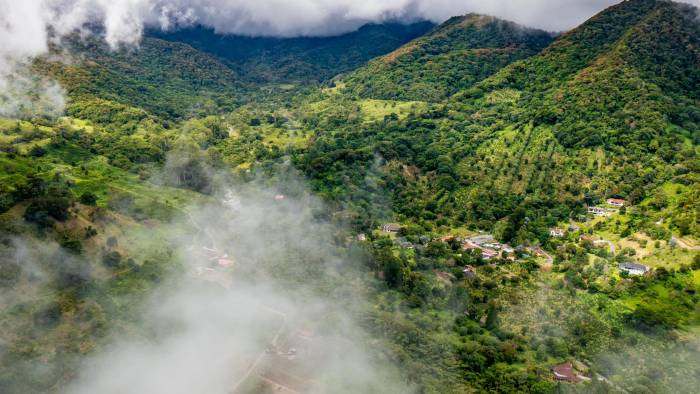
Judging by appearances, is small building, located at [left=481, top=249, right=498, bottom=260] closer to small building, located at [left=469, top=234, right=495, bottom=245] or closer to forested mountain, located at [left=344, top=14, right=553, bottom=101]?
small building, located at [left=469, top=234, right=495, bottom=245]

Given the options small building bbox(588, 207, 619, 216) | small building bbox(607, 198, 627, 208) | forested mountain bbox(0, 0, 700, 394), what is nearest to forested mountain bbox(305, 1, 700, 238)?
forested mountain bbox(0, 0, 700, 394)

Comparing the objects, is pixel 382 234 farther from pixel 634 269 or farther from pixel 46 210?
pixel 46 210

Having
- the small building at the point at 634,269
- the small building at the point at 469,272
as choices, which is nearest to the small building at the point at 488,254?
the small building at the point at 469,272

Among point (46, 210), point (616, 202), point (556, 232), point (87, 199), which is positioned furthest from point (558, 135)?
point (46, 210)

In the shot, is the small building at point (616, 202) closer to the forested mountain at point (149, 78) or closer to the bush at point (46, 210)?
the bush at point (46, 210)

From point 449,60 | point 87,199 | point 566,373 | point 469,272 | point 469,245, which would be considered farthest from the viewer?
point 449,60

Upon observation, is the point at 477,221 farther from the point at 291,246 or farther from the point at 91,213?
the point at 91,213

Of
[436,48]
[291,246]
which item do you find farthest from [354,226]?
[436,48]
